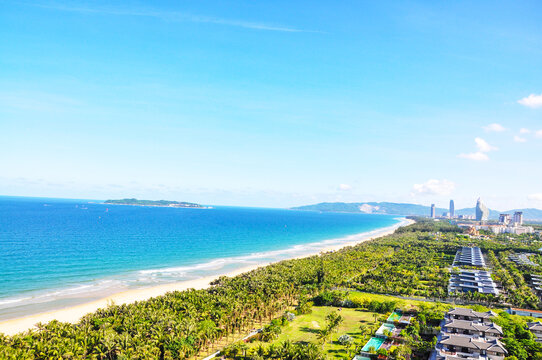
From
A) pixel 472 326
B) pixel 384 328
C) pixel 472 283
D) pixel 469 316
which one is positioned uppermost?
pixel 469 316

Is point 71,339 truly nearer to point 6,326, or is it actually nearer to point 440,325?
point 6,326

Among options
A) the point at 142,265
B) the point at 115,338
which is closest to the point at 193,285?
the point at 142,265

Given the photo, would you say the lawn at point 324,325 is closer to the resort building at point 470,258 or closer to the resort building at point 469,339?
the resort building at point 469,339

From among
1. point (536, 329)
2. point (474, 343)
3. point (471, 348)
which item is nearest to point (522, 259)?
point (536, 329)

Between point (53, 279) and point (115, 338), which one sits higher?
point (115, 338)

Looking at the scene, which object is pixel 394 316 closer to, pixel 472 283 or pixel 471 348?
pixel 471 348

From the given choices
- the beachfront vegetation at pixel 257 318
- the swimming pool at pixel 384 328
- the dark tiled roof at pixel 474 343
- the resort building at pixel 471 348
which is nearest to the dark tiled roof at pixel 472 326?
the resort building at pixel 471 348

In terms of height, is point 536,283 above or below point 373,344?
above

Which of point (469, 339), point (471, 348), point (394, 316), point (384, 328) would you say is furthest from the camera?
point (394, 316)
